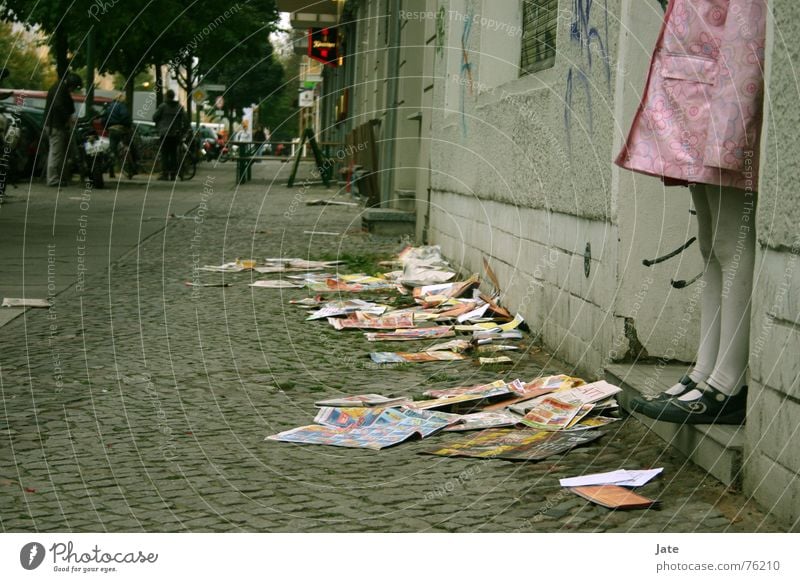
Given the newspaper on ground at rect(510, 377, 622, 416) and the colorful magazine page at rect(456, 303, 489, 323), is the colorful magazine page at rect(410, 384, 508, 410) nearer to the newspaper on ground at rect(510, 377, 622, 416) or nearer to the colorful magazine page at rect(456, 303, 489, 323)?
the newspaper on ground at rect(510, 377, 622, 416)

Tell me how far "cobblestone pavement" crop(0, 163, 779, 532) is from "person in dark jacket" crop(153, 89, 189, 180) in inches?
629

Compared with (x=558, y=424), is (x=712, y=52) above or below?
above

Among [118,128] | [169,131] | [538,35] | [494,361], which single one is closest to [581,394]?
[494,361]

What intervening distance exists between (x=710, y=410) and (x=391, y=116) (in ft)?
36.4

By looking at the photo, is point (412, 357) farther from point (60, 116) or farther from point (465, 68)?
point (60, 116)

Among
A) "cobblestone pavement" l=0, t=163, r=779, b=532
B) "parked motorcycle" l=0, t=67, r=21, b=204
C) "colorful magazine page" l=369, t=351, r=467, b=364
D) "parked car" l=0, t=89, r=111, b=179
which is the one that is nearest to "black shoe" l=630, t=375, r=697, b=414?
"cobblestone pavement" l=0, t=163, r=779, b=532

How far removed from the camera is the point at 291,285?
8.37 meters

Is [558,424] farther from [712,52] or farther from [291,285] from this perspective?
[291,285]

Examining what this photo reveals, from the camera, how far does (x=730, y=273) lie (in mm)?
3660

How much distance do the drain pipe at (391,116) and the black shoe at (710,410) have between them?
34.3 feet

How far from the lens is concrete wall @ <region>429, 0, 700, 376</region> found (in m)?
4.64

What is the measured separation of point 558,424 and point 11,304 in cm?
402

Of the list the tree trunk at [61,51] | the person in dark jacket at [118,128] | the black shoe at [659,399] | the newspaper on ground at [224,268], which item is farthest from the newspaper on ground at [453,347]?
the person in dark jacket at [118,128]
